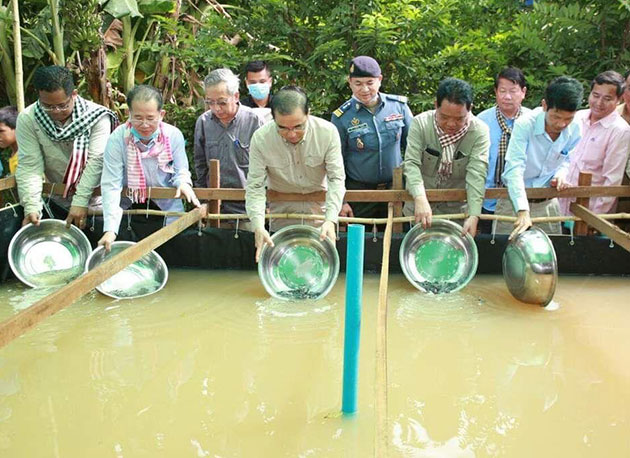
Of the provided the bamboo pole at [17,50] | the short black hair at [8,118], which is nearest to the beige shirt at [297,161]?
the short black hair at [8,118]

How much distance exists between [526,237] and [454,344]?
0.91 meters

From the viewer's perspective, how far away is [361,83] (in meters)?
4.51

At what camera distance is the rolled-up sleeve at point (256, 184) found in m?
4.23

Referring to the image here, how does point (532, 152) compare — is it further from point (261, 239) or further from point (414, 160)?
point (261, 239)

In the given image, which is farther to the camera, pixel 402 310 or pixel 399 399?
pixel 402 310

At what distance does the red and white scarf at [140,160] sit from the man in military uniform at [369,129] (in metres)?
1.21

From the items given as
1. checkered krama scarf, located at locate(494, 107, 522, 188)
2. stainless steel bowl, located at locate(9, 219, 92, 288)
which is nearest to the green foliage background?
checkered krama scarf, located at locate(494, 107, 522, 188)

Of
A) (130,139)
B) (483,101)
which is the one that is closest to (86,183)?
(130,139)

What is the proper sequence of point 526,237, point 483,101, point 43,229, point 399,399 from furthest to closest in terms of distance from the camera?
point 483,101 → point 43,229 → point 526,237 → point 399,399

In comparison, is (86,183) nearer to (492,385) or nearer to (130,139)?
(130,139)

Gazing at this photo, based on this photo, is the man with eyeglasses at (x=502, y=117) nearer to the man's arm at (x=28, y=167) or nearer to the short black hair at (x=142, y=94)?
the short black hair at (x=142, y=94)

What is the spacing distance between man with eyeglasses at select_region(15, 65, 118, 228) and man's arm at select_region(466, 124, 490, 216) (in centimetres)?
253

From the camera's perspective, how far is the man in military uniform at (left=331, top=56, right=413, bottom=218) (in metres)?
4.54

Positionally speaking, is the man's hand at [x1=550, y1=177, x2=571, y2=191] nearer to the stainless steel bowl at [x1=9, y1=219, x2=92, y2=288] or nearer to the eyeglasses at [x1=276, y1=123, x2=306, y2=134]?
the eyeglasses at [x1=276, y1=123, x2=306, y2=134]
